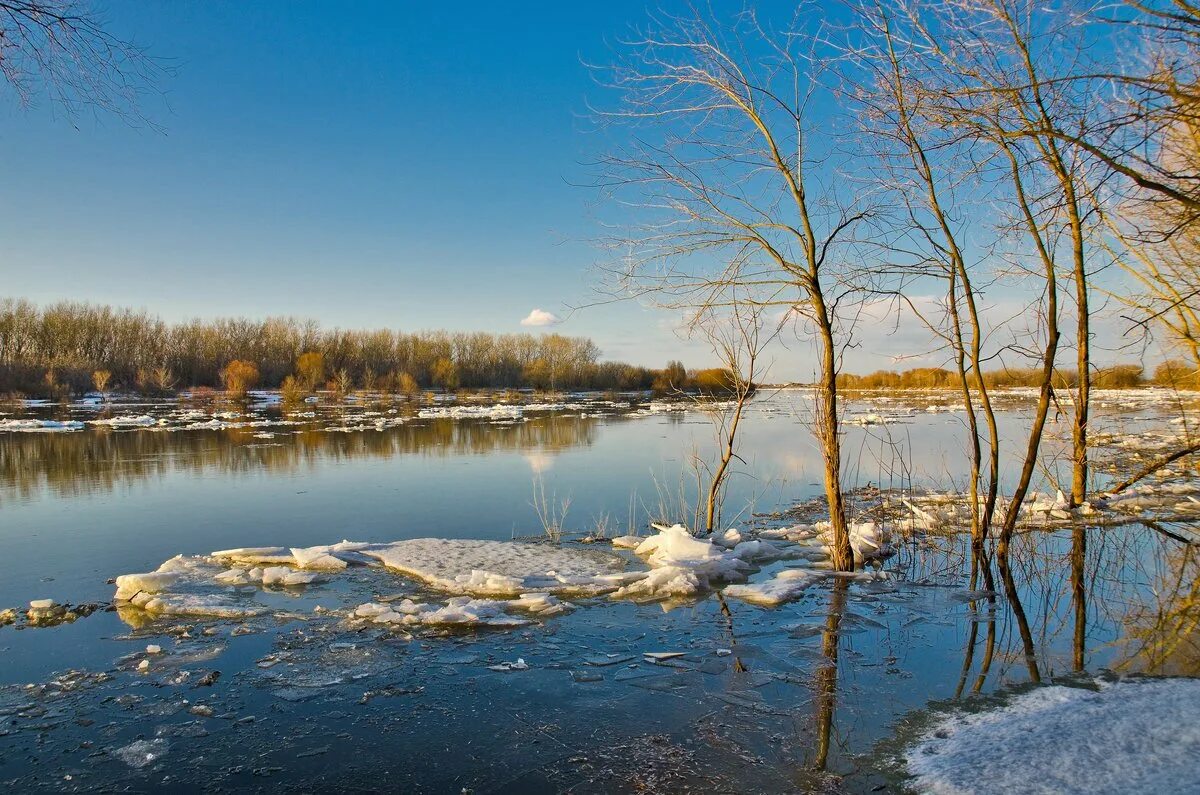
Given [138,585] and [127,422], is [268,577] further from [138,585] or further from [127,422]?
[127,422]

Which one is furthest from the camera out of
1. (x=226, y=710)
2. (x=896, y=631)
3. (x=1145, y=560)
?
(x=1145, y=560)

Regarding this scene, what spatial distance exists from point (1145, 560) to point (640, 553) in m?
5.24

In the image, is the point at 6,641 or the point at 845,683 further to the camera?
the point at 6,641

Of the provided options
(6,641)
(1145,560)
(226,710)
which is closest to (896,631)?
(1145,560)

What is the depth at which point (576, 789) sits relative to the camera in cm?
322

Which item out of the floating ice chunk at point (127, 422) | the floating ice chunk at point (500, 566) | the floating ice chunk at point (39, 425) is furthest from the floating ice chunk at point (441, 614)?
the floating ice chunk at point (127, 422)

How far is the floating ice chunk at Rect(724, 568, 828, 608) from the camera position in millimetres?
6090

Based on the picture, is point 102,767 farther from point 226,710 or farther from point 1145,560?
point 1145,560

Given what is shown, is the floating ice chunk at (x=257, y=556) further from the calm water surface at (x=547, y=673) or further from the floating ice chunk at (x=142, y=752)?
the floating ice chunk at (x=142, y=752)

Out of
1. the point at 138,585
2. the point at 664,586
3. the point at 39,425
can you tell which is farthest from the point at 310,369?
the point at 664,586

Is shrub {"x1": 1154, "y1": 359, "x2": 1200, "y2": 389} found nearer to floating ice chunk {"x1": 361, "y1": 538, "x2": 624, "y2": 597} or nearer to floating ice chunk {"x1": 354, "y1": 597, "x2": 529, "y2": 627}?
floating ice chunk {"x1": 361, "y1": 538, "x2": 624, "y2": 597}

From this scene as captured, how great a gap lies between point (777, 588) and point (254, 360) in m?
61.6

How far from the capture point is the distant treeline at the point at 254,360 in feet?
163

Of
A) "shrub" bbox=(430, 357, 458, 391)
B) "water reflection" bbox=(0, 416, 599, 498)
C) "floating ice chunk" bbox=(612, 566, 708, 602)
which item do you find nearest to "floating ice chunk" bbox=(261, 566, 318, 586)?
"floating ice chunk" bbox=(612, 566, 708, 602)
